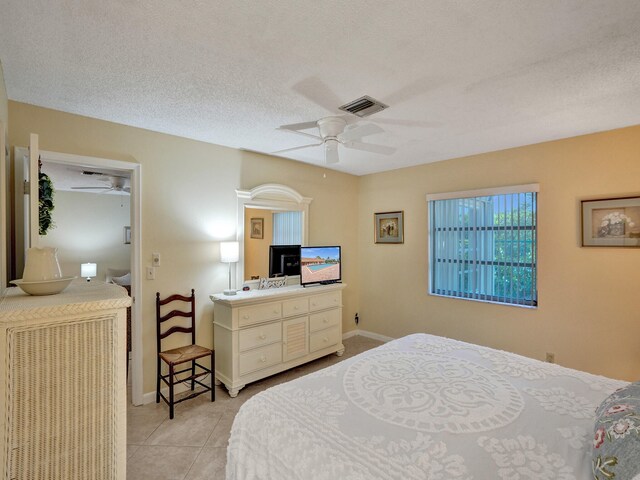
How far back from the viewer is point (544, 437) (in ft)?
3.98

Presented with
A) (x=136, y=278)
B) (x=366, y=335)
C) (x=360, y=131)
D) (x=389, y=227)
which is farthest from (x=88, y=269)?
(x=360, y=131)

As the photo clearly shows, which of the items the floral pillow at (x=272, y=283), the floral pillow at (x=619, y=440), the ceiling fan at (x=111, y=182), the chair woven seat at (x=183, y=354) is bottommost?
the chair woven seat at (x=183, y=354)

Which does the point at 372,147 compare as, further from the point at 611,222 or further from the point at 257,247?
the point at 611,222

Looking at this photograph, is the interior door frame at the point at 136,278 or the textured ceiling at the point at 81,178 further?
the textured ceiling at the point at 81,178

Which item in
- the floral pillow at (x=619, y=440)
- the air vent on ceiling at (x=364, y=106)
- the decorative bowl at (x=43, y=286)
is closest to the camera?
the floral pillow at (x=619, y=440)

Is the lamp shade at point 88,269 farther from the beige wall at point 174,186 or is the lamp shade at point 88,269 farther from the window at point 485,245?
the window at point 485,245

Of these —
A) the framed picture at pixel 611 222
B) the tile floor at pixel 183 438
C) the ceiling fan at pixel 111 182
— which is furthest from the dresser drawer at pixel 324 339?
the ceiling fan at pixel 111 182

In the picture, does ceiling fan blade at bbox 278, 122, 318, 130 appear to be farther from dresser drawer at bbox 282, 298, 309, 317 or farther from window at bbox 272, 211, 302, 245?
dresser drawer at bbox 282, 298, 309, 317

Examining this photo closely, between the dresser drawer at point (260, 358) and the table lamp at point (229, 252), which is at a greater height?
the table lamp at point (229, 252)

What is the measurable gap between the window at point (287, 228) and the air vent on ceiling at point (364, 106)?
1839 mm

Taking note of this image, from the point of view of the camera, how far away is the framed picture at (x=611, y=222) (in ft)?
8.89

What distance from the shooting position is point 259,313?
10.3ft

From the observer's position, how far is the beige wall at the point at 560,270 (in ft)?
9.05

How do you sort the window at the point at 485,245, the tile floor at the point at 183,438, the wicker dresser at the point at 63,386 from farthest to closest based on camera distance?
the window at the point at 485,245 → the tile floor at the point at 183,438 → the wicker dresser at the point at 63,386
